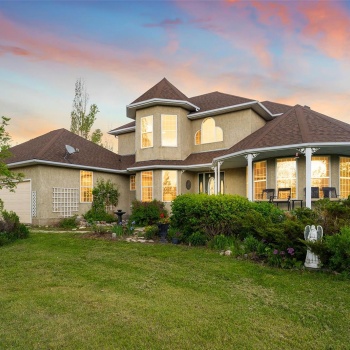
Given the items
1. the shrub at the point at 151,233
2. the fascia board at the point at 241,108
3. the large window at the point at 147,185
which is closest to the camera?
the shrub at the point at 151,233

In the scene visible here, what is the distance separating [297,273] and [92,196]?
13.8 metres

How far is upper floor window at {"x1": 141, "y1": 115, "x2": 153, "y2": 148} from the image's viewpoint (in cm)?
1678

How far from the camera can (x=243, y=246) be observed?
24.1 feet

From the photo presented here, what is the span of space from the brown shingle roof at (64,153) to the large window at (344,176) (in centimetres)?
1230

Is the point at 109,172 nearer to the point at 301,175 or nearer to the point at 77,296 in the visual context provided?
the point at 301,175

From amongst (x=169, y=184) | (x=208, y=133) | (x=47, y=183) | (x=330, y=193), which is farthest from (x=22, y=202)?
(x=330, y=193)

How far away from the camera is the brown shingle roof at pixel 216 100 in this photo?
16203 millimetres

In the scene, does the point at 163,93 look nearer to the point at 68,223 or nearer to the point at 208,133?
the point at 208,133

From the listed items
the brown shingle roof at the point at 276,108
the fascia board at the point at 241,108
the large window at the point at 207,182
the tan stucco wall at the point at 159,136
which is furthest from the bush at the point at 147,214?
the brown shingle roof at the point at 276,108

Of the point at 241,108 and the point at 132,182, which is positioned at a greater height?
the point at 241,108

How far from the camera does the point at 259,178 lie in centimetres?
1444

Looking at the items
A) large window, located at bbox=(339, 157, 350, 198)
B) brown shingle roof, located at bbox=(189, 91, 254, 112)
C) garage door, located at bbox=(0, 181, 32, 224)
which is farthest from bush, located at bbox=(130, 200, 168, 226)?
large window, located at bbox=(339, 157, 350, 198)

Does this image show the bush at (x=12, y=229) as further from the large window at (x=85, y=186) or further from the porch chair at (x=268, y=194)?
the porch chair at (x=268, y=194)

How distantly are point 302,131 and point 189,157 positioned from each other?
7082 mm
